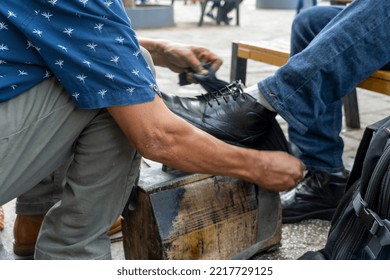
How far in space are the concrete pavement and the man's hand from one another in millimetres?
739

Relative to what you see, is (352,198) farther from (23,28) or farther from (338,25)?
(23,28)

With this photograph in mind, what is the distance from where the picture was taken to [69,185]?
5.14 ft

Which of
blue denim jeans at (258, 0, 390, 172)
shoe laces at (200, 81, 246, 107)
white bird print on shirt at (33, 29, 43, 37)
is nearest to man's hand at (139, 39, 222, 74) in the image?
shoe laces at (200, 81, 246, 107)

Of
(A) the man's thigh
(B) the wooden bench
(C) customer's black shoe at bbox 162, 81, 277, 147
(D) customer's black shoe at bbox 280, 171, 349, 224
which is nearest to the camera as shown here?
(A) the man's thigh

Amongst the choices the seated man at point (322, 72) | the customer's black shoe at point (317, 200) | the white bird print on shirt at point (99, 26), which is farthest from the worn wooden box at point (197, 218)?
the white bird print on shirt at point (99, 26)

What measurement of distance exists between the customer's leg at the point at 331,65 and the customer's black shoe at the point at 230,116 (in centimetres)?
7

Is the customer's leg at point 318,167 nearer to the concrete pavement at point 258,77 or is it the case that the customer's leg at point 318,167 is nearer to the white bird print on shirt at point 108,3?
the concrete pavement at point 258,77

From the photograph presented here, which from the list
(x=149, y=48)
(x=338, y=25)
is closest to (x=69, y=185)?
(x=149, y=48)

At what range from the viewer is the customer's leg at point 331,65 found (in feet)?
5.69

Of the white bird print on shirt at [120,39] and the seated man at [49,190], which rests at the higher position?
the white bird print on shirt at [120,39]

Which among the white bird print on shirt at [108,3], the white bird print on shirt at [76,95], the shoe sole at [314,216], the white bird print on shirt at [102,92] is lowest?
the shoe sole at [314,216]

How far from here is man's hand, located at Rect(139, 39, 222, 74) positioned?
1.94 metres

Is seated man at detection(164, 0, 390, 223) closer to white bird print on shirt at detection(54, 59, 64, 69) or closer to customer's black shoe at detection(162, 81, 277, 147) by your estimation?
customer's black shoe at detection(162, 81, 277, 147)
